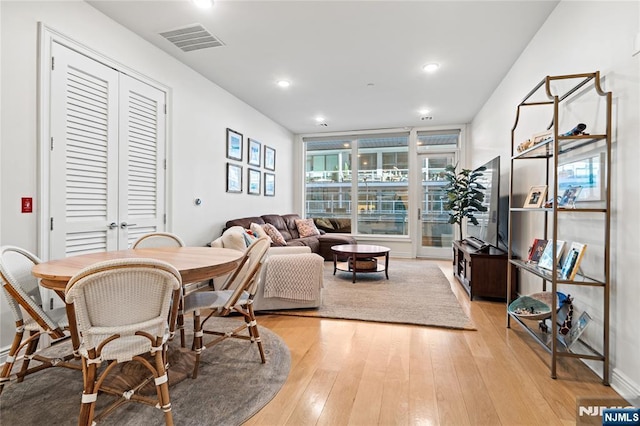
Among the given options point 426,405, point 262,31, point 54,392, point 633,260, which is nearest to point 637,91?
point 633,260

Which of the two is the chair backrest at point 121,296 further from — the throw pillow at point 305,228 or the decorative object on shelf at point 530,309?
the throw pillow at point 305,228

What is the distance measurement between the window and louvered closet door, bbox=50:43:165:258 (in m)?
4.35

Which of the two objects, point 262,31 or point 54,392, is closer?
point 54,392

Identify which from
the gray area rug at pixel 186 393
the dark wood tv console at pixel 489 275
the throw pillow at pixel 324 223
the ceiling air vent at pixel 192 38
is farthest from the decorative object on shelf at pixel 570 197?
the throw pillow at pixel 324 223

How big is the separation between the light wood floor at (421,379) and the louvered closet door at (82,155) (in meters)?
1.82

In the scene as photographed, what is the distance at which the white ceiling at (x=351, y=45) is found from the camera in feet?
8.77

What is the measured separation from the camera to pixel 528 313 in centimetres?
243

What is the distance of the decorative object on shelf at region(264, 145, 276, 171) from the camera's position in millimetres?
5955

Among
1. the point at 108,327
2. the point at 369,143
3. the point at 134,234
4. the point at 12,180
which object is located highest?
the point at 369,143

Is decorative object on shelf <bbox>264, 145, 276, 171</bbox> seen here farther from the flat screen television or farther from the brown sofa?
the flat screen television

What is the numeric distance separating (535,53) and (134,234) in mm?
4350

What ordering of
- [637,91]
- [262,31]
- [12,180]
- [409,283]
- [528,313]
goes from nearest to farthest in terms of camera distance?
[637,91] < [12,180] < [528,313] < [262,31] < [409,283]

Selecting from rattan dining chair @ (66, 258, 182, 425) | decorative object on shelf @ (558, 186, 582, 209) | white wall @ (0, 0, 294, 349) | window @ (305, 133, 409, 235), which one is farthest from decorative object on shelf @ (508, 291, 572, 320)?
window @ (305, 133, 409, 235)

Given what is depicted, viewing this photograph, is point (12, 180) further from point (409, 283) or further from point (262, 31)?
point (409, 283)
